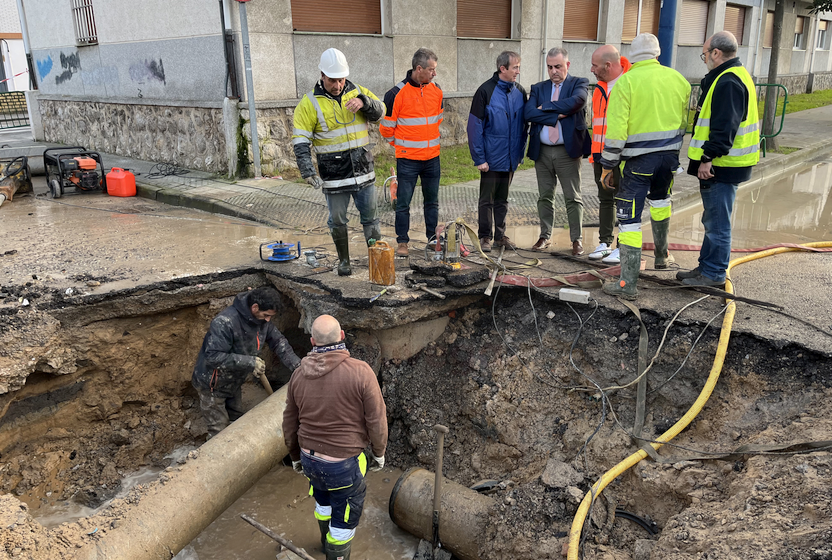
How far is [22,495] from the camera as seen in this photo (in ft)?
17.3

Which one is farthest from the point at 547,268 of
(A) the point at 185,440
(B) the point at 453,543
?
(A) the point at 185,440

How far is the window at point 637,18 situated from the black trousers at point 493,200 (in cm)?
1150

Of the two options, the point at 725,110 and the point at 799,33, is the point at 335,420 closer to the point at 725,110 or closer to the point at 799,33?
the point at 725,110

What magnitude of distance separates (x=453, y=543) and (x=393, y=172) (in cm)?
625

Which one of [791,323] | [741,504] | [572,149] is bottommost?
[741,504]

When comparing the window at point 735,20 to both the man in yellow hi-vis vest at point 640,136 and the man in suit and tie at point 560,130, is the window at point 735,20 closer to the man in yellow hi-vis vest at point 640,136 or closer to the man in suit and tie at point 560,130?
the man in suit and tie at point 560,130

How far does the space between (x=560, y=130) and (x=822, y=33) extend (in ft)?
94.3

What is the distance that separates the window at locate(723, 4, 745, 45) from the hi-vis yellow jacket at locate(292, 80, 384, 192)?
60.6 feet

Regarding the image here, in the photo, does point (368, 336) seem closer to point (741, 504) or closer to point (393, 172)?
point (741, 504)

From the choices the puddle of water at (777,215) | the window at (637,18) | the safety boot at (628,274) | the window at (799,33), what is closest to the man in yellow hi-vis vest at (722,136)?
the safety boot at (628,274)

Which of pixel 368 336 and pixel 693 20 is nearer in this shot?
pixel 368 336

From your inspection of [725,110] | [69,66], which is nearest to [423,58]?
[725,110]

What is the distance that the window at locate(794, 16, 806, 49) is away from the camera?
2486cm

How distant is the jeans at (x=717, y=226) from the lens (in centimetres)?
496
